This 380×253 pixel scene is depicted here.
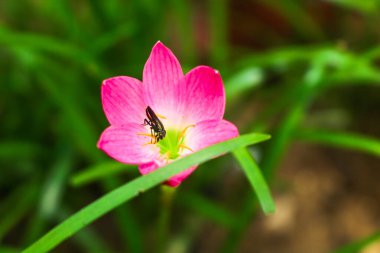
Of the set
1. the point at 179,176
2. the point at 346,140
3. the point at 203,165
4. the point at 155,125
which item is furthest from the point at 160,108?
the point at 203,165

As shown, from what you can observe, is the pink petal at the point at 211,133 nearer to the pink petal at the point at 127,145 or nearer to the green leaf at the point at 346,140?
the pink petal at the point at 127,145

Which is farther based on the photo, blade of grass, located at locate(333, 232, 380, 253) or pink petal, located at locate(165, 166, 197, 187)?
blade of grass, located at locate(333, 232, 380, 253)

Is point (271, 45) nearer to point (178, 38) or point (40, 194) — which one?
point (178, 38)

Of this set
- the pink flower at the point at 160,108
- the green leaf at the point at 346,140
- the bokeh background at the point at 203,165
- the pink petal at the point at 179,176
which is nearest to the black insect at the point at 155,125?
the pink flower at the point at 160,108

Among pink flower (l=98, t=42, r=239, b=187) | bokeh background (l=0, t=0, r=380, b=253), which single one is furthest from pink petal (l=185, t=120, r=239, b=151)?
bokeh background (l=0, t=0, r=380, b=253)

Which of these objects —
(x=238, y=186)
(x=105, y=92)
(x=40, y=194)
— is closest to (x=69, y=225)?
(x=105, y=92)

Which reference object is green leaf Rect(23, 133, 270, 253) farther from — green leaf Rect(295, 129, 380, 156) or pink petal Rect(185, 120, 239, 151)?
green leaf Rect(295, 129, 380, 156)

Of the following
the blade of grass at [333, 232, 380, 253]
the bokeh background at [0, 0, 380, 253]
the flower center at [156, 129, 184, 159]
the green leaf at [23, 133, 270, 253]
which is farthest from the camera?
the bokeh background at [0, 0, 380, 253]
